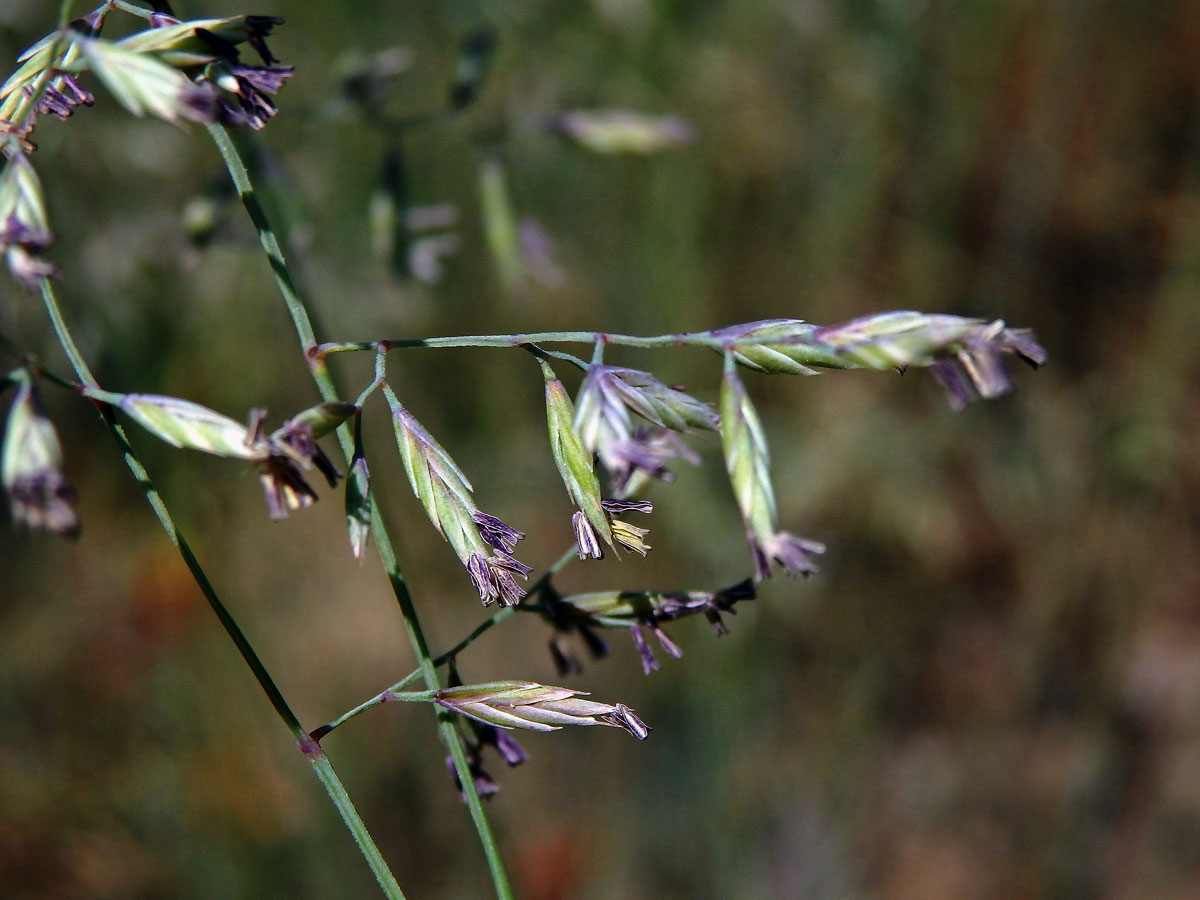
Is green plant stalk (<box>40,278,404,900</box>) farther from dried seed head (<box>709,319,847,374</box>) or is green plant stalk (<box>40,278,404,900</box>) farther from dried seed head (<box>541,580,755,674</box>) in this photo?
dried seed head (<box>709,319,847,374</box>)

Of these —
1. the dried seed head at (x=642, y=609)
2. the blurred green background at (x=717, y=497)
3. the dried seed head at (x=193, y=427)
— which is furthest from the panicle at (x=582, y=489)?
the blurred green background at (x=717, y=497)

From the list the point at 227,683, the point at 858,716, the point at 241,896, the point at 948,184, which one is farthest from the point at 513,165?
the point at 241,896

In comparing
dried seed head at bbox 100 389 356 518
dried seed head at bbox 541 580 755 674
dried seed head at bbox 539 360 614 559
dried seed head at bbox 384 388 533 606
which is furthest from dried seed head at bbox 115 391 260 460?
dried seed head at bbox 541 580 755 674

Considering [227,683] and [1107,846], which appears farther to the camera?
[1107,846]

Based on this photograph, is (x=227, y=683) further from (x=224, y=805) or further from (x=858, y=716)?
(x=858, y=716)

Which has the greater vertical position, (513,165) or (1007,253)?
(513,165)

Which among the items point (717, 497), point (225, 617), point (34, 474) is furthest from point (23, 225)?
point (717, 497)

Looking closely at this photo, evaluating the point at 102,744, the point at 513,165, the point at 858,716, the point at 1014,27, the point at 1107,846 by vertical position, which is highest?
the point at 1014,27

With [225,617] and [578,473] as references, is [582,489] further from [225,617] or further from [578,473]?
[225,617]

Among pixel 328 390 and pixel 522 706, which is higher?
pixel 328 390
